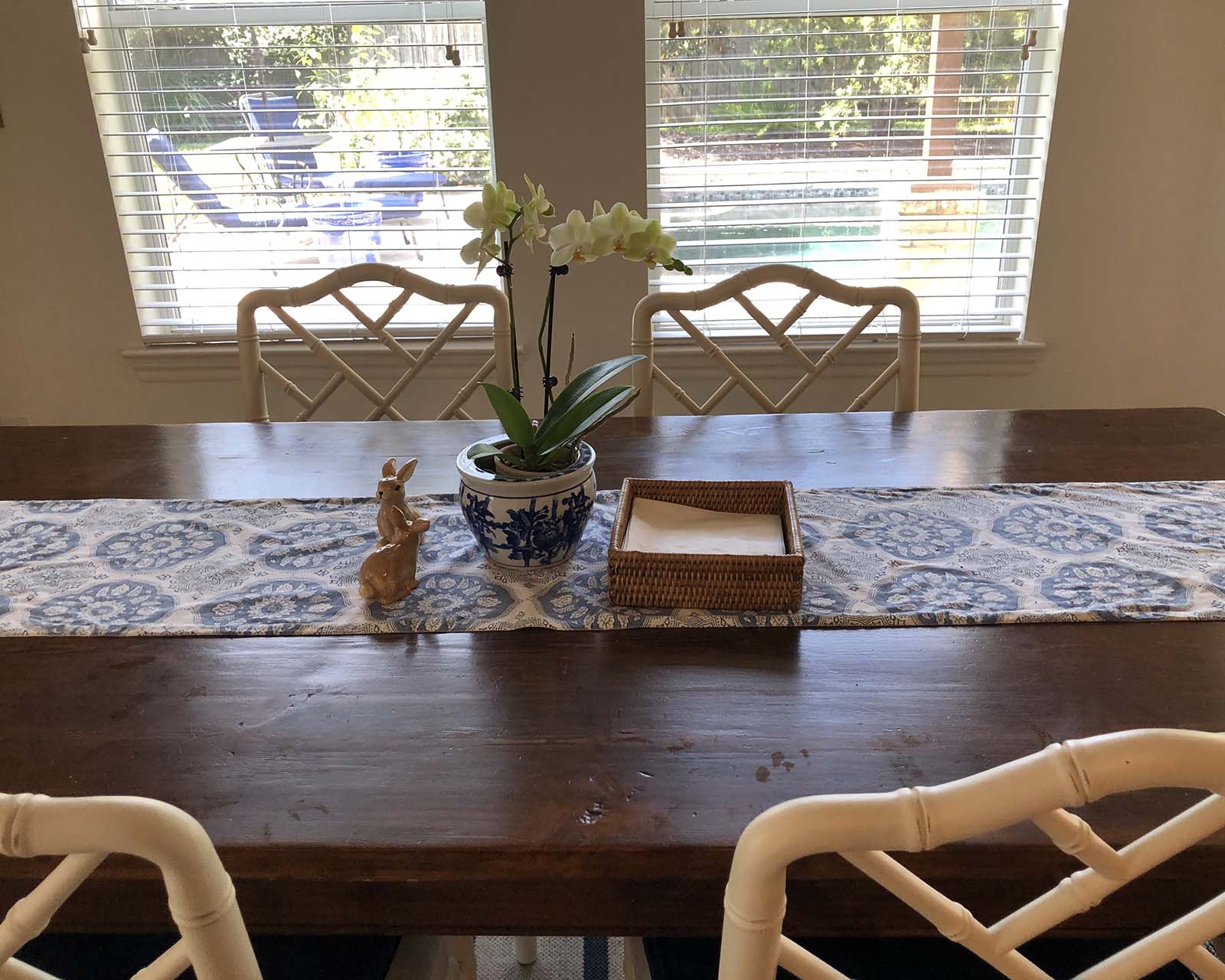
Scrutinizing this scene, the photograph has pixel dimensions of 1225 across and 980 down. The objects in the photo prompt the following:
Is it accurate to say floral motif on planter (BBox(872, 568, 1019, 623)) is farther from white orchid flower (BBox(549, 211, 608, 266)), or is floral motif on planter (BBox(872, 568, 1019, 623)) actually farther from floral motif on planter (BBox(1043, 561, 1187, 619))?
white orchid flower (BBox(549, 211, 608, 266))

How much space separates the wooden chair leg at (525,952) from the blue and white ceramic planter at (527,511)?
26.3 inches

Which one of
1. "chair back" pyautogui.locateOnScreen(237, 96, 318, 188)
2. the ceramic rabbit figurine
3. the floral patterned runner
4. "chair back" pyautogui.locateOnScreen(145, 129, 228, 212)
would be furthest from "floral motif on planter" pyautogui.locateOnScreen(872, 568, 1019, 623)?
"chair back" pyautogui.locateOnScreen(145, 129, 228, 212)

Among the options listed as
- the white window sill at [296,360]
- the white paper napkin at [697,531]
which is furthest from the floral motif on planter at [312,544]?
the white window sill at [296,360]

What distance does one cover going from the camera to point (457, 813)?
651mm

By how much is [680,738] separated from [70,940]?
0.60 m

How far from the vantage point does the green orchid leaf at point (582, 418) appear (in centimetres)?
97

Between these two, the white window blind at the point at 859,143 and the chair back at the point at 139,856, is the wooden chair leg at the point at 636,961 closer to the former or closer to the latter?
the chair back at the point at 139,856

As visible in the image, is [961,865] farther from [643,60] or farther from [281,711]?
[643,60]

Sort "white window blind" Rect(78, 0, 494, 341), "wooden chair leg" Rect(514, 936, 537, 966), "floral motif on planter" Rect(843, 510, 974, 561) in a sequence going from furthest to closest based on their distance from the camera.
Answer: "white window blind" Rect(78, 0, 494, 341)
"wooden chair leg" Rect(514, 936, 537, 966)
"floral motif on planter" Rect(843, 510, 974, 561)

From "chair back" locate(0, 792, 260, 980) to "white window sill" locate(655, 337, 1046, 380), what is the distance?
1.89 metres

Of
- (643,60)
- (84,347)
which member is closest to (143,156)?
(84,347)

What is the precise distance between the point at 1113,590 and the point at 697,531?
0.45m

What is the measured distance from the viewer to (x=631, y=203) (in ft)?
6.98

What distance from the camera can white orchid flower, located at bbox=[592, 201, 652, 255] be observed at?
2.97 feet
